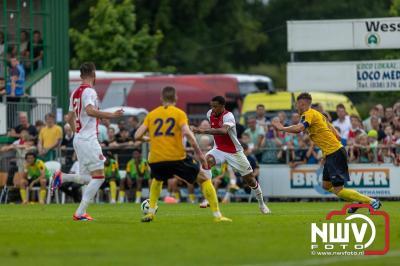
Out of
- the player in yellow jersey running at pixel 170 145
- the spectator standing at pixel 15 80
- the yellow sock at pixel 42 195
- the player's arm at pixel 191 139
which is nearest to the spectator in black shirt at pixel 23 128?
the spectator standing at pixel 15 80

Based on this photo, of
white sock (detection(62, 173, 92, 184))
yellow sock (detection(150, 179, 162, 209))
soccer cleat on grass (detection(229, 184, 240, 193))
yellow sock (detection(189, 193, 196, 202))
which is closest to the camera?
yellow sock (detection(150, 179, 162, 209))

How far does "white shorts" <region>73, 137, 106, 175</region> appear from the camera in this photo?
716 inches

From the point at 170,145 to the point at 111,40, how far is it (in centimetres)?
3514

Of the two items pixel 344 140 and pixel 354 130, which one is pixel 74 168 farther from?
pixel 354 130

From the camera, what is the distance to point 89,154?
1819 cm

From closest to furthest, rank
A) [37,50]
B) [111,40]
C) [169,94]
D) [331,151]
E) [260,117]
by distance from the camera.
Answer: [169,94]
[331,151]
[260,117]
[37,50]
[111,40]

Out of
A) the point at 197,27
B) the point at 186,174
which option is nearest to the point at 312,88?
the point at 186,174

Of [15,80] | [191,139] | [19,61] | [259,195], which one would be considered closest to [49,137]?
[15,80]

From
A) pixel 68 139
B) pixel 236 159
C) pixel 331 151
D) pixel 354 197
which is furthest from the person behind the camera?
pixel 68 139

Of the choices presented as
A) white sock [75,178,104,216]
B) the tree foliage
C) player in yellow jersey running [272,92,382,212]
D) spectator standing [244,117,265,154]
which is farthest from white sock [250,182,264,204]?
the tree foliage

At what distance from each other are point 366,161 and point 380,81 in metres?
2.80

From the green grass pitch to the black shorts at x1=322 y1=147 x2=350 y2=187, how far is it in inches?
28.1

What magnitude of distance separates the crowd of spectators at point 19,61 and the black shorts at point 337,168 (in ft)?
44.6

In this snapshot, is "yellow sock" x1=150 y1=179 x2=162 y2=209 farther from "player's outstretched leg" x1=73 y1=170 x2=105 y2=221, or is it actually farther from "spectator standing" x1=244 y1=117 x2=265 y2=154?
"spectator standing" x1=244 y1=117 x2=265 y2=154
